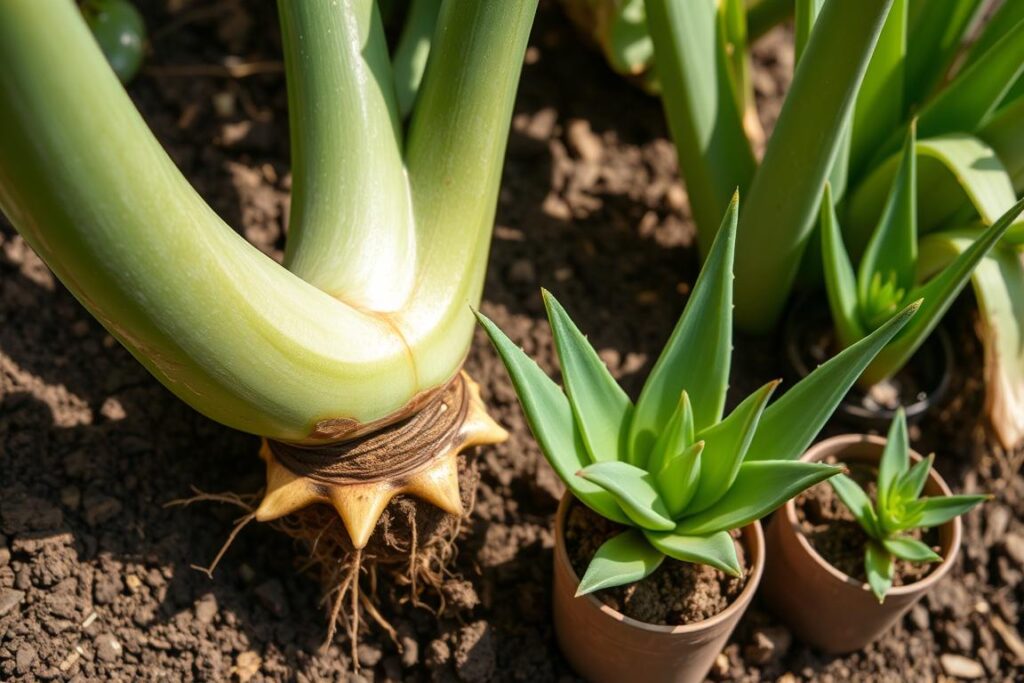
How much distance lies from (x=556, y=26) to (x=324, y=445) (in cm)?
105

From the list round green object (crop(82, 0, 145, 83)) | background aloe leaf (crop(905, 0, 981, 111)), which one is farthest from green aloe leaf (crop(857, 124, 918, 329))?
round green object (crop(82, 0, 145, 83))

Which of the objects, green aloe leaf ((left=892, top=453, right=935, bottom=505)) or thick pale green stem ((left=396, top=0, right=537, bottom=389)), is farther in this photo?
green aloe leaf ((left=892, top=453, right=935, bottom=505))

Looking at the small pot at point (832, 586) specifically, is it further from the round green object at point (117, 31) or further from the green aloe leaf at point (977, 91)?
the round green object at point (117, 31)

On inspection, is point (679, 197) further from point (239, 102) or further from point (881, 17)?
point (239, 102)

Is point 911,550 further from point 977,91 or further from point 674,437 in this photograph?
point 977,91

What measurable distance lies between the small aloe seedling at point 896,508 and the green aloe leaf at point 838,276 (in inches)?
6.0

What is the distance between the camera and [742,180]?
1.58m

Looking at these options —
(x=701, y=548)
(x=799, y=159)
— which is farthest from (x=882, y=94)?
(x=701, y=548)

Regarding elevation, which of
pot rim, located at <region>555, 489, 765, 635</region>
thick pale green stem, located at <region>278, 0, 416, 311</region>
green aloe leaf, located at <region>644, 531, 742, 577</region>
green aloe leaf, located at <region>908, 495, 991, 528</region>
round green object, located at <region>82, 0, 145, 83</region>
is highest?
thick pale green stem, located at <region>278, 0, 416, 311</region>

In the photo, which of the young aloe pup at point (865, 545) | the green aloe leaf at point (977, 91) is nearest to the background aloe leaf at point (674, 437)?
the young aloe pup at point (865, 545)

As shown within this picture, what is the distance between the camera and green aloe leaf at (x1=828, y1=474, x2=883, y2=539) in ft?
4.51

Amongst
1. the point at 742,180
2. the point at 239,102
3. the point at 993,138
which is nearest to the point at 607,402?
the point at 742,180

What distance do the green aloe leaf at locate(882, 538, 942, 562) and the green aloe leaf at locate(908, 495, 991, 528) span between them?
0.09 feet

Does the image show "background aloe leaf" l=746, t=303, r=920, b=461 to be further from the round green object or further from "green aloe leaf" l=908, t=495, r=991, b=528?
the round green object
